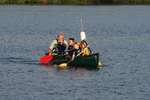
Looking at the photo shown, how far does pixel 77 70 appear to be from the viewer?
131 feet

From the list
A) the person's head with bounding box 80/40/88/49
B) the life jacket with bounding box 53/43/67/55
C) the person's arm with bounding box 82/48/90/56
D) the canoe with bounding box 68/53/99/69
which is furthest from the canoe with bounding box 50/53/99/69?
the person's head with bounding box 80/40/88/49

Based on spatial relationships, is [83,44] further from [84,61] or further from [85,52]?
[84,61]

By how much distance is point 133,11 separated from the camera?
100750 millimetres

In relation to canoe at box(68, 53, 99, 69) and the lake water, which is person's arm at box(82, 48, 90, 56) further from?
the lake water

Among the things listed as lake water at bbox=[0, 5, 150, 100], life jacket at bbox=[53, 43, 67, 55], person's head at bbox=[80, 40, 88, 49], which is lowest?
lake water at bbox=[0, 5, 150, 100]

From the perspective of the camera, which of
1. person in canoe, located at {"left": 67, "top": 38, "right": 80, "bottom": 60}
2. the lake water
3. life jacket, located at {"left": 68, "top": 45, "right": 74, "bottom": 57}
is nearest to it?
the lake water

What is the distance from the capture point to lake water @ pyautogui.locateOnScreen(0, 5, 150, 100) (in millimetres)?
33031

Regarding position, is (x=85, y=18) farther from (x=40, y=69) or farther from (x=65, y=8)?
(x=40, y=69)

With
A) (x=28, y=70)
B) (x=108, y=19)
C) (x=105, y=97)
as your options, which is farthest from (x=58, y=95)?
(x=108, y=19)

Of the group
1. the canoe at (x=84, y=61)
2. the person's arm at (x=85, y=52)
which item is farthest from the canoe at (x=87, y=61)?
the person's arm at (x=85, y=52)

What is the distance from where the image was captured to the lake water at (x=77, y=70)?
108 feet

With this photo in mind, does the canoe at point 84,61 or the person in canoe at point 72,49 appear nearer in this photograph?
the canoe at point 84,61

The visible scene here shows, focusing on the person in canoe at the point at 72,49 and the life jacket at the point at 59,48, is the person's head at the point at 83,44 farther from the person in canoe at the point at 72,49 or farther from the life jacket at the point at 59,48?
the life jacket at the point at 59,48

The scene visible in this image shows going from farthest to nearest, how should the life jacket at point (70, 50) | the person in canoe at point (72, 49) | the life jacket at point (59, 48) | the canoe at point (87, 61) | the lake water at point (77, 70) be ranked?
the life jacket at point (59, 48)
the life jacket at point (70, 50)
the person in canoe at point (72, 49)
the canoe at point (87, 61)
the lake water at point (77, 70)
